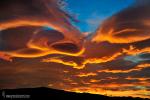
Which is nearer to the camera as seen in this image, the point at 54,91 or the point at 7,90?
the point at 7,90

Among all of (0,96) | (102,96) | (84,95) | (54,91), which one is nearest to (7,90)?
(0,96)

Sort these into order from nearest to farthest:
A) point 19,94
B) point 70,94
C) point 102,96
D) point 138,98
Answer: point 19,94
point 70,94
point 102,96
point 138,98

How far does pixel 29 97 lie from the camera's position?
47.5 metres

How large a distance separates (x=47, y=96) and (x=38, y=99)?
2.04 metres

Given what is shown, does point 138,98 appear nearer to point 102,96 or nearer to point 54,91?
point 102,96

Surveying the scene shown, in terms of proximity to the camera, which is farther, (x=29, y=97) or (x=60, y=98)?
(x=60, y=98)

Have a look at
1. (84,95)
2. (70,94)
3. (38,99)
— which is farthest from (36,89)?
(84,95)

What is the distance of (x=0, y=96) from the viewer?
4694 cm

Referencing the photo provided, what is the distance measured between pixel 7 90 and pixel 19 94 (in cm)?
263

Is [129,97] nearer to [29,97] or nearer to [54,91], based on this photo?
[54,91]

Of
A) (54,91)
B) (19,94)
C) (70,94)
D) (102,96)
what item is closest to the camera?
(19,94)

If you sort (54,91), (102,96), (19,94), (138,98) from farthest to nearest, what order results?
(138,98), (102,96), (54,91), (19,94)

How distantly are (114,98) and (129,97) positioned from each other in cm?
461

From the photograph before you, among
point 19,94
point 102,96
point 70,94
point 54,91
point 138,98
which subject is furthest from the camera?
point 138,98
